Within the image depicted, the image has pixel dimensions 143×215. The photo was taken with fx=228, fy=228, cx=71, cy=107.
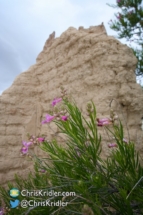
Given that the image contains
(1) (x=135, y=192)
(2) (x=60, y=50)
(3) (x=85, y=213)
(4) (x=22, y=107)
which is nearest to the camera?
(3) (x=85, y=213)

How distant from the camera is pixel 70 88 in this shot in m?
3.07

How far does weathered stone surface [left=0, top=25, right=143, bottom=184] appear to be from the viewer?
2656mm

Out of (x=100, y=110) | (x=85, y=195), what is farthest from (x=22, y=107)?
(x=85, y=195)

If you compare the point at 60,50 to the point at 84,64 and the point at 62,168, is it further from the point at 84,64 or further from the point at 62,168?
the point at 62,168

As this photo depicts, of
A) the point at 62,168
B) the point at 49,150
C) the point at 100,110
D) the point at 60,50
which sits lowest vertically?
the point at 62,168

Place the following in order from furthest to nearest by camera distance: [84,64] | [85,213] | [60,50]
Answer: [60,50]
[84,64]
[85,213]

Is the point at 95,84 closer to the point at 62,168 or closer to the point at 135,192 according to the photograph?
the point at 62,168

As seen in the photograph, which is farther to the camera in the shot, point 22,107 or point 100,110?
point 22,107

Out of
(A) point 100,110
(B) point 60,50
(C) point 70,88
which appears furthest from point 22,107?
(A) point 100,110

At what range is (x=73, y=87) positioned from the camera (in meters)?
3.05

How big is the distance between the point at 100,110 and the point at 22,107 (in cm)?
129

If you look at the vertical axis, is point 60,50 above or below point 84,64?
above

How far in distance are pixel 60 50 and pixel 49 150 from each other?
89.8 inches

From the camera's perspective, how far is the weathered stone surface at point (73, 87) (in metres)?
2.66
